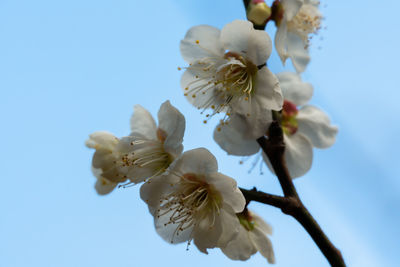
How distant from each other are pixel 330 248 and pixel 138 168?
420 mm

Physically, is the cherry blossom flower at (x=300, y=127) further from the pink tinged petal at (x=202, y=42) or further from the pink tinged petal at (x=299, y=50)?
the pink tinged petal at (x=202, y=42)

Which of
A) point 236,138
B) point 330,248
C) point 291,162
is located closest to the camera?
point 330,248

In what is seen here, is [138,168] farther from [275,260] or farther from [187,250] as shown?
[275,260]

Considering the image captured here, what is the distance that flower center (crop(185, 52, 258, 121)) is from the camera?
1013 mm

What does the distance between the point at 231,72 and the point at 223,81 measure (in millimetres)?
37

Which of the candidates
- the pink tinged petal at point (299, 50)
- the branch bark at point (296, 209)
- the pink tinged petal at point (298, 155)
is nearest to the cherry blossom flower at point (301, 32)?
the pink tinged petal at point (299, 50)

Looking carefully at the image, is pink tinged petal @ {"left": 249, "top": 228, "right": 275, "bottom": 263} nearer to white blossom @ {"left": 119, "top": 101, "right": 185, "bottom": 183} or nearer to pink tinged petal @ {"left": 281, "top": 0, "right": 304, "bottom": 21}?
white blossom @ {"left": 119, "top": 101, "right": 185, "bottom": 183}

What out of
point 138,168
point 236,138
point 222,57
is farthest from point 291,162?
point 138,168

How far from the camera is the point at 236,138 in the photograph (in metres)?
1.06

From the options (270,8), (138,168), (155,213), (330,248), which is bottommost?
(330,248)

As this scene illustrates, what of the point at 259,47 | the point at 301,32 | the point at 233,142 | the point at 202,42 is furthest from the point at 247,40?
the point at 301,32

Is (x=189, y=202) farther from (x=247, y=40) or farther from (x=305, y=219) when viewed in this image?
(x=247, y=40)

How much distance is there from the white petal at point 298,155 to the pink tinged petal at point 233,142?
17 cm

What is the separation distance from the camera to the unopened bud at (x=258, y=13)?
41.3 inches
